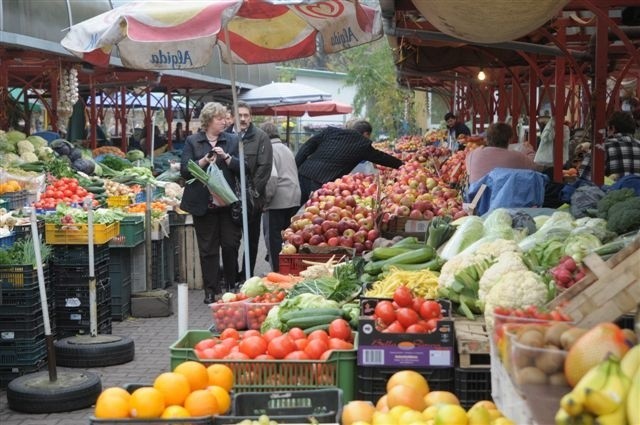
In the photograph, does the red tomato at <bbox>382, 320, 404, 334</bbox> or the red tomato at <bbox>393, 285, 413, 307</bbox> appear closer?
the red tomato at <bbox>382, 320, 404, 334</bbox>

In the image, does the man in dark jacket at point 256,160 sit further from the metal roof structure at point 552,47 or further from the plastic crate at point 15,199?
the plastic crate at point 15,199

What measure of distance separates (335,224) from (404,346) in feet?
14.6

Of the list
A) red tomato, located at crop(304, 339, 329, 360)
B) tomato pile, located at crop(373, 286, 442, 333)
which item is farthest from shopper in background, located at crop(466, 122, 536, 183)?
red tomato, located at crop(304, 339, 329, 360)

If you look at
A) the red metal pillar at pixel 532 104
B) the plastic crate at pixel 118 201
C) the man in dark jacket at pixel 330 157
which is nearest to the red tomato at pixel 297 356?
the man in dark jacket at pixel 330 157

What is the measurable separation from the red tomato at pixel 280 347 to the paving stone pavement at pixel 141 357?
1872mm

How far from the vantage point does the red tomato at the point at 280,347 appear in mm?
4508

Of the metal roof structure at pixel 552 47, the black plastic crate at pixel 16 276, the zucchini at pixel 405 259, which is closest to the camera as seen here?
the zucchini at pixel 405 259

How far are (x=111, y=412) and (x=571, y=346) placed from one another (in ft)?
5.79

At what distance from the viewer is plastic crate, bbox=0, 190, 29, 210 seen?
11211mm

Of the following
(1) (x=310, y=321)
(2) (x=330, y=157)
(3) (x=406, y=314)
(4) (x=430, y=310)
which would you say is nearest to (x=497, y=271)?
(4) (x=430, y=310)

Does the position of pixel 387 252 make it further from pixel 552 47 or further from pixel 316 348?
pixel 552 47

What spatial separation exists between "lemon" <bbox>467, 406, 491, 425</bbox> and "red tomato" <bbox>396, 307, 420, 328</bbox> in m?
1.20

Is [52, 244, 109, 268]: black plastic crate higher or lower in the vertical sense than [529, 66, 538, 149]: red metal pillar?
A: lower

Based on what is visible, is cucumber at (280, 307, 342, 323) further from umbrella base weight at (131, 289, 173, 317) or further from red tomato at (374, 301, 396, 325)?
umbrella base weight at (131, 289, 173, 317)
